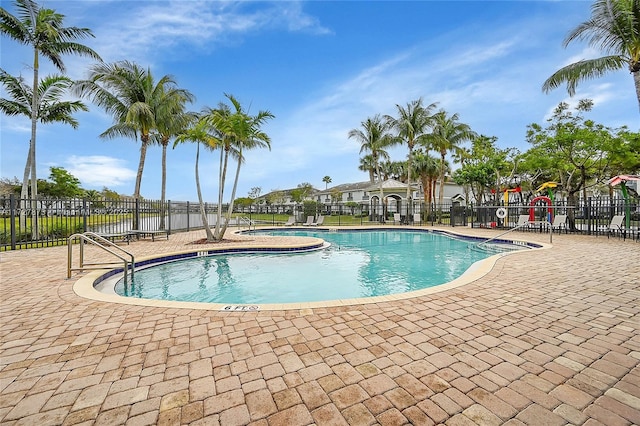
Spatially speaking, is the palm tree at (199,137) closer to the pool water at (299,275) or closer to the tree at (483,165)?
the pool water at (299,275)

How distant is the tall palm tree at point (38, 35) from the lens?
1116 cm

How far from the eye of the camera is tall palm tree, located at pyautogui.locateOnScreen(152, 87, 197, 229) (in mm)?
13797

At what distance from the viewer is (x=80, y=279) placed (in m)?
4.91

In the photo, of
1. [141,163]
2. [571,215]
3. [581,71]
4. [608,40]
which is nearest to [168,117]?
[141,163]

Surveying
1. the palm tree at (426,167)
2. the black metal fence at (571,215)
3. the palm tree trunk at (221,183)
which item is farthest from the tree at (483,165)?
the palm tree trunk at (221,183)

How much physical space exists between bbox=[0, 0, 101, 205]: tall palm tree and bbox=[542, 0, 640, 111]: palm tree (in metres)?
17.9

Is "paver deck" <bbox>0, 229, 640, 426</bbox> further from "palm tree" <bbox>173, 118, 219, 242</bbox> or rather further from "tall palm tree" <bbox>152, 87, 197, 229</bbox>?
"tall palm tree" <bbox>152, 87, 197, 229</bbox>

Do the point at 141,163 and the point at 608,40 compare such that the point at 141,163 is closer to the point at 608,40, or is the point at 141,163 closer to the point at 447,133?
the point at 608,40

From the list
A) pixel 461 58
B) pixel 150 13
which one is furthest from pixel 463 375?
pixel 461 58

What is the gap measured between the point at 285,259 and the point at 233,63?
30.9 feet

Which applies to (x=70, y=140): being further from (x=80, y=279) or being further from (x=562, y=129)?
(x=562, y=129)

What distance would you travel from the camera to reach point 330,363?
2.27 meters

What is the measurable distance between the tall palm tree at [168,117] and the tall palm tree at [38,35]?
3181mm

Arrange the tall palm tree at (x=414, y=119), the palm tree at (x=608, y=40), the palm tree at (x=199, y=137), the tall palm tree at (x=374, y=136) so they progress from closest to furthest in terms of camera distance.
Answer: the palm tree at (x=608, y=40), the palm tree at (x=199, y=137), the tall palm tree at (x=414, y=119), the tall palm tree at (x=374, y=136)
